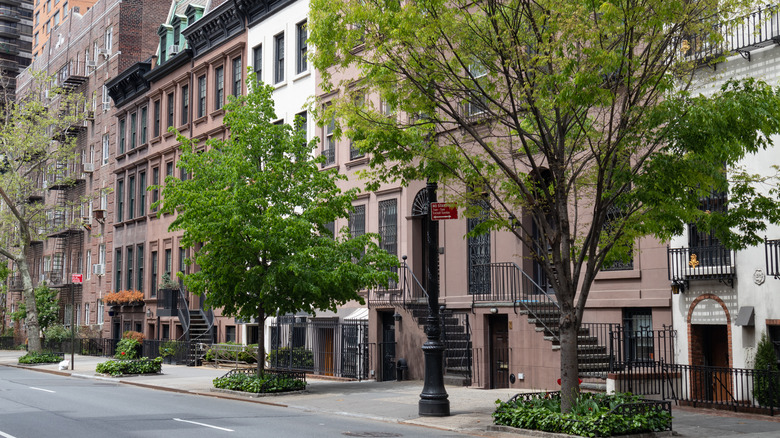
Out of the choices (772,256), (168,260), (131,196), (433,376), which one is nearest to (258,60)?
(168,260)

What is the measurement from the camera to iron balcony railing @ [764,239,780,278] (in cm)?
1628

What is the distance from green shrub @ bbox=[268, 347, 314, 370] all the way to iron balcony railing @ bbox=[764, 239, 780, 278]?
51.9ft

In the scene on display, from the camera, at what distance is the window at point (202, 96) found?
39.3 m

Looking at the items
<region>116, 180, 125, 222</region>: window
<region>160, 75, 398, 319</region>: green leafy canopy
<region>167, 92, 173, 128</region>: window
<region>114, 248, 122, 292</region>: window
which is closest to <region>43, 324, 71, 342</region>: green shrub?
<region>114, 248, 122, 292</region>: window

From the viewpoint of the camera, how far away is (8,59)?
332 ft

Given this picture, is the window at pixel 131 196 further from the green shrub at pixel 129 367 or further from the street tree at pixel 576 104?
the street tree at pixel 576 104

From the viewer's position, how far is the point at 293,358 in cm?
2898

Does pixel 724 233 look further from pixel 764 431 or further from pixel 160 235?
pixel 160 235

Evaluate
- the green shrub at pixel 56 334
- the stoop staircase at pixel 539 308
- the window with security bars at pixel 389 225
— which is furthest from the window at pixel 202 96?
the stoop staircase at pixel 539 308

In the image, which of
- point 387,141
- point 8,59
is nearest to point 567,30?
point 387,141

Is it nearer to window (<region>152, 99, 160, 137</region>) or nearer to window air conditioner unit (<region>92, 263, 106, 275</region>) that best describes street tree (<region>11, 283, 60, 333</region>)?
window air conditioner unit (<region>92, 263, 106, 275</region>)

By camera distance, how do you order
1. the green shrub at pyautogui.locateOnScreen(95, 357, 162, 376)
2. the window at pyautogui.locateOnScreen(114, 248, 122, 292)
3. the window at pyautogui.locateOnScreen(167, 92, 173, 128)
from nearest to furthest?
the green shrub at pyautogui.locateOnScreen(95, 357, 162, 376) → the window at pyautogui.locateOnScreen(167, 92, 173, 128) → the window at pyautogui.locateOnScreen(114, 248, 122, 292)

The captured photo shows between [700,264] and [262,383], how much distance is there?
10.9 metres

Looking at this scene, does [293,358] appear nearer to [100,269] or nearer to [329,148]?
[329,148]
